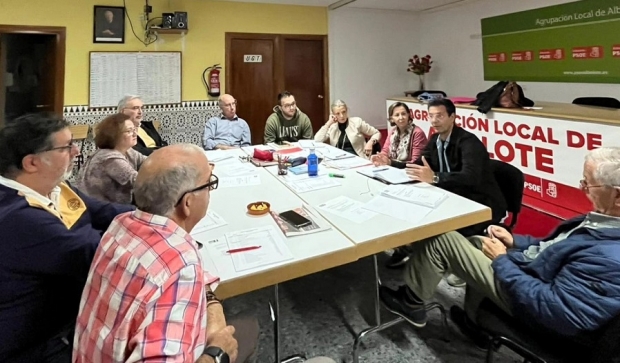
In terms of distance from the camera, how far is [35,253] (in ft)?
3.52

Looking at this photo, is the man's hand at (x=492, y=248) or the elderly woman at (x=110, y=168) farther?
the elderly woman at (x=110, y=168)

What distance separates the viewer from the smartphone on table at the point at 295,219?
1.70 meters

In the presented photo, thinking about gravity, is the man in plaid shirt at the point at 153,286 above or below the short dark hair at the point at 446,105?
below

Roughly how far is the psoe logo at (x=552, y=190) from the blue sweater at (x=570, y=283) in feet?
8.27

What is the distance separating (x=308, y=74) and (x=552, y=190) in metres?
3.69

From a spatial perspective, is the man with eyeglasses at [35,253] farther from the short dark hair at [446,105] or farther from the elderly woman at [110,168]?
the short dark hair at [446,105]

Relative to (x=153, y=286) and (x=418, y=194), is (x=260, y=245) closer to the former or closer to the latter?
(x=153, y=286)

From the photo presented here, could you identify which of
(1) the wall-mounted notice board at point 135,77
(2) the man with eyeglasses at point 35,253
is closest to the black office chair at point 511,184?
(2) the man with eyeglasses at point 35,253

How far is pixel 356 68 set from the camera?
628 cm

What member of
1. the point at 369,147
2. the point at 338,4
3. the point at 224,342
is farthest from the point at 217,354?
the point at 338,4

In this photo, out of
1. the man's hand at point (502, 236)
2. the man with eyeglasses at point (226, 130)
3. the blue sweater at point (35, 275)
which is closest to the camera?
the blue sweater at point (35, 275)

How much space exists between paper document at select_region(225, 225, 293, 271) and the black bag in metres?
3.32

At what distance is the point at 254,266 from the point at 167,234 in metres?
0.47

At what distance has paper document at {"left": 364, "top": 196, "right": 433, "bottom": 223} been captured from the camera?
177 cm
